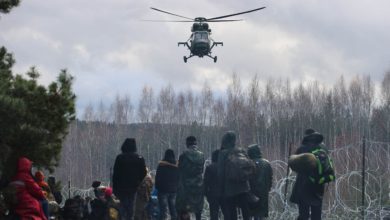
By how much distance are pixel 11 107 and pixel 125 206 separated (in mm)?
5303

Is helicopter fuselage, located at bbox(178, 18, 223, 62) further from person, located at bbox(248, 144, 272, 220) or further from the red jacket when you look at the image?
the red jacket

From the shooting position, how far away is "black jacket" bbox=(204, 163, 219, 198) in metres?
15.7

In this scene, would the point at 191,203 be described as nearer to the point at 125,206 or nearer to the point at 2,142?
the point at 125,206

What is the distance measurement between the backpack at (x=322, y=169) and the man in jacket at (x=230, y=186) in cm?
115

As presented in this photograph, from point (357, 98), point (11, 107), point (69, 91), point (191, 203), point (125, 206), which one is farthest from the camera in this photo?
point (357, 98)

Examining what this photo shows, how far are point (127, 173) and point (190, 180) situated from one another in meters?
1.76

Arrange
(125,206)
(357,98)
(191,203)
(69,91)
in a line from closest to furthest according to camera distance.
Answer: (69,91)
(125,206)
(191,203)
(357,98)

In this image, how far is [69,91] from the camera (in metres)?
10.6

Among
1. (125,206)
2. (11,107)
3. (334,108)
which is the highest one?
(334,108)

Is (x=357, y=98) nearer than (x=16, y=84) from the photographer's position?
No

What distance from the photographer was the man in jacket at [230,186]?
560 inches

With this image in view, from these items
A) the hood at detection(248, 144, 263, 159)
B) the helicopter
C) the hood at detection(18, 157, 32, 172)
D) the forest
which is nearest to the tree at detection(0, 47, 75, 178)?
the hood at detection(18, 157, 32, 172)

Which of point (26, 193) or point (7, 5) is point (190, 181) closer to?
point (26, 193)

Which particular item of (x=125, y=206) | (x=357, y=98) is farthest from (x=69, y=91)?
(x=357, y=98)
